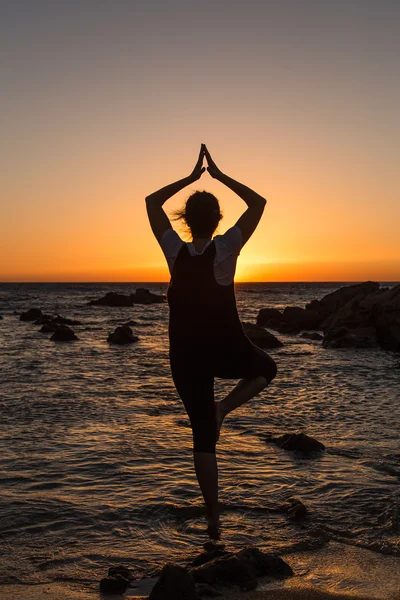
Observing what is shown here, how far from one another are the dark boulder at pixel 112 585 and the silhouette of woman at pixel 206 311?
0.89 meters

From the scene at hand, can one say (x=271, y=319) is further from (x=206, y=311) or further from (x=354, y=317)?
(x=206, y=311)

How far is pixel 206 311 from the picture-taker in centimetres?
424

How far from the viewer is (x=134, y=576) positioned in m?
4.24

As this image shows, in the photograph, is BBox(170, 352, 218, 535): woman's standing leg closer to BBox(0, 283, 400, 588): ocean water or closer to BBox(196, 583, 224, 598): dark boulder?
BBox(0, 283, 400, 588): ocean water

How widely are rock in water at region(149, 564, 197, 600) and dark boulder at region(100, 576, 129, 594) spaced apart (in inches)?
15.4

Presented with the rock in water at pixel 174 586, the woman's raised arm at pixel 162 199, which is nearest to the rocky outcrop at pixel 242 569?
the rock in water at pixel 174 586

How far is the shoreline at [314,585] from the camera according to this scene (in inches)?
147

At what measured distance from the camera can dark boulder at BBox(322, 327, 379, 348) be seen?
2328 centimetres

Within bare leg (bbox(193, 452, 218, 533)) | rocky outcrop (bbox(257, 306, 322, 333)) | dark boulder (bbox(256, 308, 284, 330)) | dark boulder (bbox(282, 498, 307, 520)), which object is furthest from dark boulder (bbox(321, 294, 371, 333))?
bare leg (bbox(193, 452, 218, 533))

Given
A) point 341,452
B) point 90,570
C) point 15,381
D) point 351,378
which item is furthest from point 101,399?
point 90,570

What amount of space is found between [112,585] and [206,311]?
73.6 inches

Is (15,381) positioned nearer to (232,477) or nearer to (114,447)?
(114,447)

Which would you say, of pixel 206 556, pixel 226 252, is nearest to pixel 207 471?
pixel 206 556

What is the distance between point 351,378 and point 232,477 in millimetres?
9334
